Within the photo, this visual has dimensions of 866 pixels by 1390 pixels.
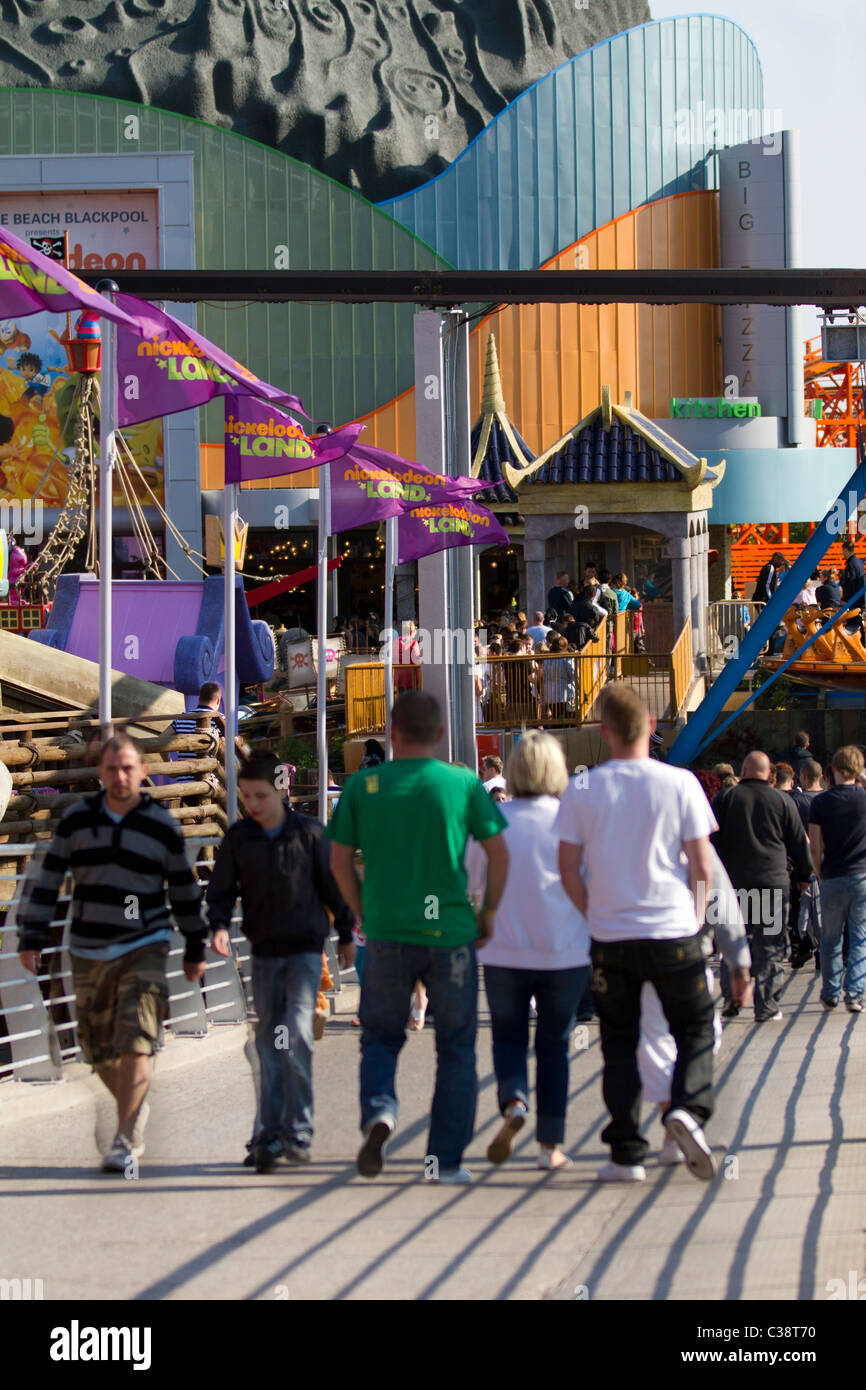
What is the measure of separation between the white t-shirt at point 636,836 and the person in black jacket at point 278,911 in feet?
3.69

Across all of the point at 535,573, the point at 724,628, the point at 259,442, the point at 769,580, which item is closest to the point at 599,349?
the point at 769,580

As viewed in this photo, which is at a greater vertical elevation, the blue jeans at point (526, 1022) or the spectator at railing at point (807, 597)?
the spectator at railing at point (807, 597)

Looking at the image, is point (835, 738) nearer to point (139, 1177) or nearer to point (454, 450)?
point (454, 450)

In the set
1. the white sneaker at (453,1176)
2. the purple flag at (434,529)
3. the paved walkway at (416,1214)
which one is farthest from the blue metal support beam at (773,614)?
the white sneaker at (453,1176)

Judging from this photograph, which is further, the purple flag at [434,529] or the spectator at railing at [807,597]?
the spectator at railing at [807,597]

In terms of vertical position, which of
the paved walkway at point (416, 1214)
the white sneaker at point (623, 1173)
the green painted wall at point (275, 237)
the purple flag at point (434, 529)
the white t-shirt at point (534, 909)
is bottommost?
the paved walkway at point (416, 1214)

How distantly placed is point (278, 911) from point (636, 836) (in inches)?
60.4

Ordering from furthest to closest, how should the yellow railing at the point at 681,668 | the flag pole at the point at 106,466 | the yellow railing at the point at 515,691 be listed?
the yellow railing at the point at 681,668
the yellow railing at the point at 515,691
the flag pole at the point at 106,466

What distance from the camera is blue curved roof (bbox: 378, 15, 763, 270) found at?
1577 inches

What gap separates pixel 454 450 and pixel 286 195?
26.0 meters

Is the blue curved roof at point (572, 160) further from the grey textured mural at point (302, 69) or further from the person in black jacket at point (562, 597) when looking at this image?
the person in black jacket at point (562, 597)

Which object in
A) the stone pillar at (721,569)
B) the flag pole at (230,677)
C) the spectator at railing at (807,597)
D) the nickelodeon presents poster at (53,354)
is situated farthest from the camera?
the stone pillar at (721,569)

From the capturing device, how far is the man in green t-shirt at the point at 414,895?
5.86 metres
